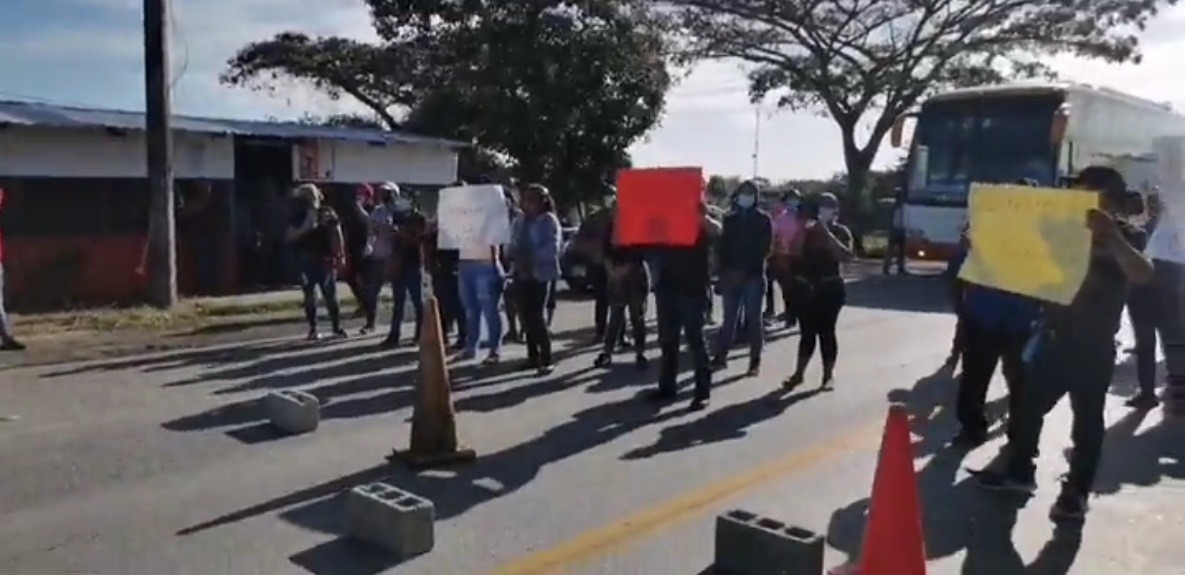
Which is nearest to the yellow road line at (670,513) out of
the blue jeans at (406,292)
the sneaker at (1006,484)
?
the sneaker at (1006,484)

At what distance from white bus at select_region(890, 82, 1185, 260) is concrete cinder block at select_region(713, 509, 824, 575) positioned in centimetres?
1522

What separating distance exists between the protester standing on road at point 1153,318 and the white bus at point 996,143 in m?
10.0

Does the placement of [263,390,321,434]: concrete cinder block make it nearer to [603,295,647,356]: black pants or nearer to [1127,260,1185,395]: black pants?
[603,295,647,356]: black pants

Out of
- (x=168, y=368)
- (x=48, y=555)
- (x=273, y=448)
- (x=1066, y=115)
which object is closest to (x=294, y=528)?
(x=48, y=555)

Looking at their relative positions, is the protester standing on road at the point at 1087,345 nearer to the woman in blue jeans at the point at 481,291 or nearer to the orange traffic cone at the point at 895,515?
the orange traffic cone at the point at 895,515

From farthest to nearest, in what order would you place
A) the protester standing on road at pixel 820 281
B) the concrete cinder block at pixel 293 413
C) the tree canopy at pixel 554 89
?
1. the tree canopy at pixel 554 89
2. the protester standing on road at pixel 820 281
3. the concrete cinder block at pixel 293 413

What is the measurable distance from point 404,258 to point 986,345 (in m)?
6.38

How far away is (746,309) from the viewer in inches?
432

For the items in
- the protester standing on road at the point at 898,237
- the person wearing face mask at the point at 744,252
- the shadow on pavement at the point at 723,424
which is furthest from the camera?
the protester standing on road at the point at 898,237

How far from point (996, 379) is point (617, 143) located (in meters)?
16.7

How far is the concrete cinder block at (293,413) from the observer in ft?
26.7

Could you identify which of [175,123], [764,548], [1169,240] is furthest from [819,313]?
[175,123]

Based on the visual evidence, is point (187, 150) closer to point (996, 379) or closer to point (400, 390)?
point (400, 390)

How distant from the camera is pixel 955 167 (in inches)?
845
